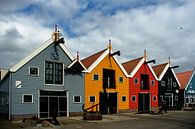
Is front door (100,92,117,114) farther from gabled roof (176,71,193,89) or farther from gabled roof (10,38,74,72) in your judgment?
gabled roof (176,71,193,89)

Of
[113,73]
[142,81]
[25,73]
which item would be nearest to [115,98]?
[113,73]

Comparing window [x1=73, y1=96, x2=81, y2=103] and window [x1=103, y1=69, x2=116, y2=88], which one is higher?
window [x1=103, y1=69, x2=116, y2=88]

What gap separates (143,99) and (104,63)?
8069mm

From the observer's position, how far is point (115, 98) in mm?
38281

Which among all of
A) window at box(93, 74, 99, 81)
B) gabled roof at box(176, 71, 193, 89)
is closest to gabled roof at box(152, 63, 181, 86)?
gabled roof at box(176, 71, 193, 89)

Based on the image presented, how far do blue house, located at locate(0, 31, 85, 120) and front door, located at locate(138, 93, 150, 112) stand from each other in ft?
32.3

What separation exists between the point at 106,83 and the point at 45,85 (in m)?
8.69

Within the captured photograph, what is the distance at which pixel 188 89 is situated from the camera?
164ft

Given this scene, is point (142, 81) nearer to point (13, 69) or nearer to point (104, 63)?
point (104, 63)

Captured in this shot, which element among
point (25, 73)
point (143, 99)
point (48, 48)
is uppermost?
point (48, 48)

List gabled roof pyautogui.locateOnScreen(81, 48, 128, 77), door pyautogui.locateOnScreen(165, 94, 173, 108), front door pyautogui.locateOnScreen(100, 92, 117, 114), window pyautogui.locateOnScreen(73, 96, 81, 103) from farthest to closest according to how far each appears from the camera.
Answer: door pyautogui.locateOnScreen(165, 94, 173, 108), front door pyautogui.locateOnScreen(100, 92, 117, 114), gabled roof pyautogui.locateOnScreen(81, 48, 128, 77), window pyautogui.locateOnScreen(73, 96, 81, 103)

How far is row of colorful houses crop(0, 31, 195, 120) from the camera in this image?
3008 centimetres

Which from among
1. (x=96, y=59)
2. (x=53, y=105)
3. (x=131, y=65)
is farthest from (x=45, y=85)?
(x=131, y=65)

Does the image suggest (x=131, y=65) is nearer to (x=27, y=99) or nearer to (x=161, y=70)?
(x=161, y=70)
